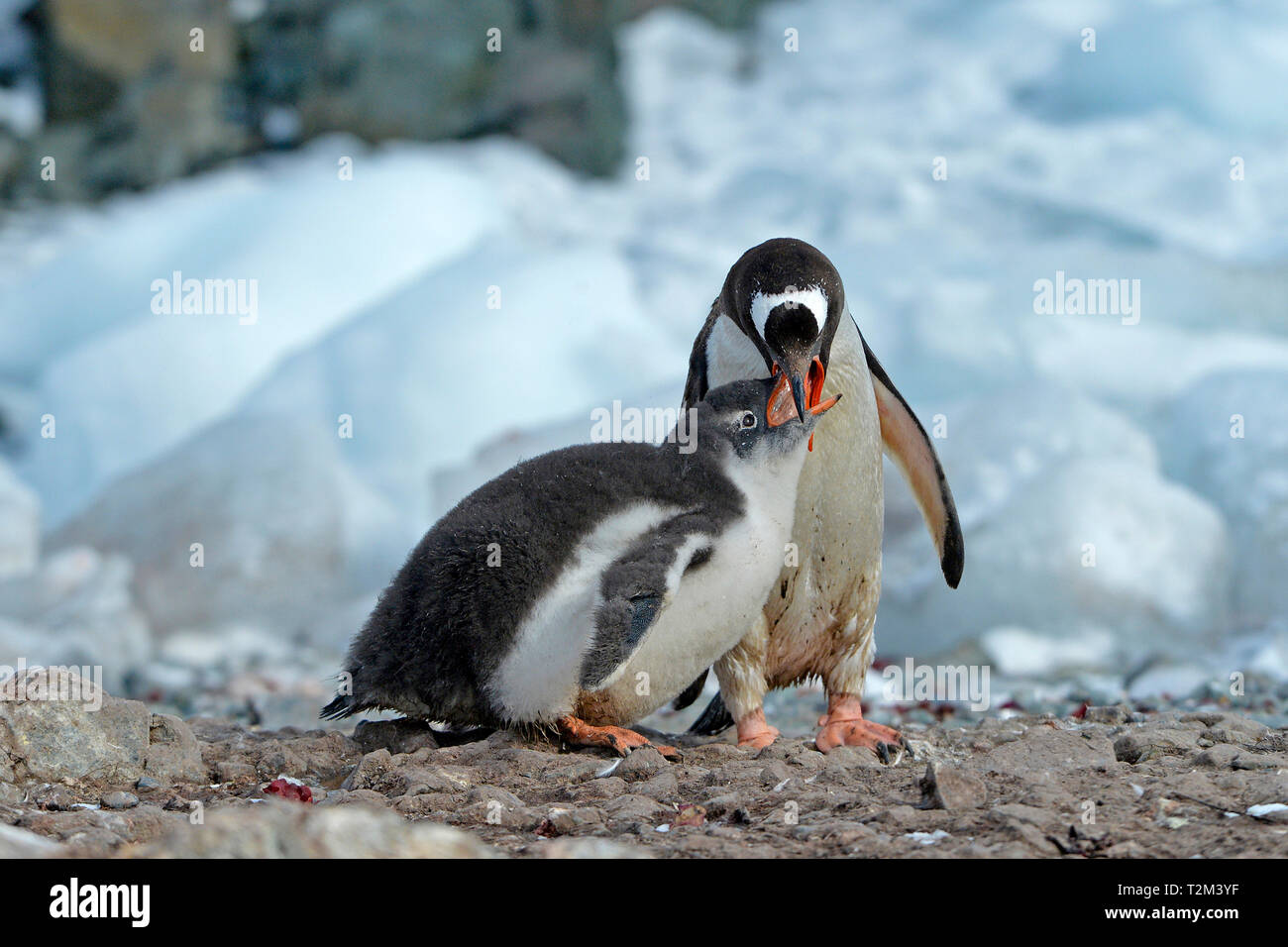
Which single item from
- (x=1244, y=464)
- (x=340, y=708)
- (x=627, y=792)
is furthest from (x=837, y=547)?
(x=1244, y=464)

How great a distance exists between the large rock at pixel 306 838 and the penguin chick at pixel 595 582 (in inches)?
48.2

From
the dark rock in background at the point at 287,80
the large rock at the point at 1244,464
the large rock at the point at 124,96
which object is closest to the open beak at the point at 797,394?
the large rock at the point at 1244,464

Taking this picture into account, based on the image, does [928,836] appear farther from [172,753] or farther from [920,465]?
[920,465]

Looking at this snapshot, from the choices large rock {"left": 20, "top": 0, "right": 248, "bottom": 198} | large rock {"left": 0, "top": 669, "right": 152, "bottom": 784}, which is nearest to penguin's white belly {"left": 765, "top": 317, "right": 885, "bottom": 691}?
large rock {"left": 0, "top": 669, "right": 152, "bottom": 784}

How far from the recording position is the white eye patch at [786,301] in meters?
3.24

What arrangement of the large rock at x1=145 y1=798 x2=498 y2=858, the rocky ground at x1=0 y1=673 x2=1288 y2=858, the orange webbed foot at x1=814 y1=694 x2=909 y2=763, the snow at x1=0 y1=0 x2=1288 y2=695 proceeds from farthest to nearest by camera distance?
the snow at x1=0 y1=0 x2=1288 y2=695, the orange webbed foot at x1=814 y1=694 x2=909 y2=763, the rocky ground at x1=0 y1=673 x2=1288 y2=858, the large rock at x1=145 y1=798 x2=498 y2=858

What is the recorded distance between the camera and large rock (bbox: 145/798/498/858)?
1829 mm

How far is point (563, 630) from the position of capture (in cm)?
316

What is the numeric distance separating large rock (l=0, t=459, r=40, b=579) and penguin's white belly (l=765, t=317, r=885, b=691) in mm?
6162

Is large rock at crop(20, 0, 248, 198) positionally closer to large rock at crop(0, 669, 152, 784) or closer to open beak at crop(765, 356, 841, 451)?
large rock at crop(0, 669, 152, 784)

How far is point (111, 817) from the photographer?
9.00ft

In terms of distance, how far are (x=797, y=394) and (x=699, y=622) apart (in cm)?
54
